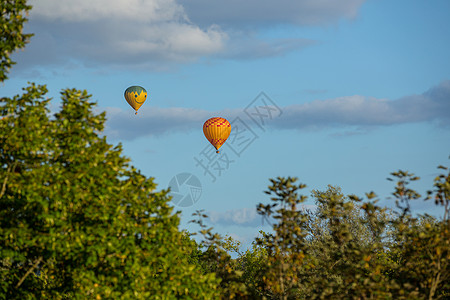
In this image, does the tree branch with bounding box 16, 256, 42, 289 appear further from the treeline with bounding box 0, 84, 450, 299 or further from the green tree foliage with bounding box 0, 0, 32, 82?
the green tree foliage with bounding box 0, 0, 32, 82

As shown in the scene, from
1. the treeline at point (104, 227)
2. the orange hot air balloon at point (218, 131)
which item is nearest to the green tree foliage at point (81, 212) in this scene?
the treeline at point (104, 227)

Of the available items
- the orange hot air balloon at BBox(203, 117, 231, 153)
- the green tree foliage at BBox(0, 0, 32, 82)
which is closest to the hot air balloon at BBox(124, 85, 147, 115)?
the orange hot air balloon at BBox(203, 117, 231, 153)

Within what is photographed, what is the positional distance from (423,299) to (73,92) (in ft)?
43.9

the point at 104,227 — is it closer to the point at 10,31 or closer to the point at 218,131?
the point at 10,31

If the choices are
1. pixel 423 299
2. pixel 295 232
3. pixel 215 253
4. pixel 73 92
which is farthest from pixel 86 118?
pixel 423 299

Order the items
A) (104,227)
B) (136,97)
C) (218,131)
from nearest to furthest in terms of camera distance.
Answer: (104,227)
(218,131)
(136,97)

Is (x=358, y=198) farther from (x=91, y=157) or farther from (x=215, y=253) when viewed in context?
(x=91, y=157)

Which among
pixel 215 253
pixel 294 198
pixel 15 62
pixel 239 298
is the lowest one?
pixel 239 298

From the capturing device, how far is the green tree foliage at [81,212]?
1788 centimetres

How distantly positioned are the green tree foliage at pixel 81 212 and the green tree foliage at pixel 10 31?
1422 millimetres

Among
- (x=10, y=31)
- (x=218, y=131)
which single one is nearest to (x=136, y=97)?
(x=218, y=131)

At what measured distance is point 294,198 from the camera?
1978 cm

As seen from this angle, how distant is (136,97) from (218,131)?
636 inches

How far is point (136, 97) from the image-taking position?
78.9 m
